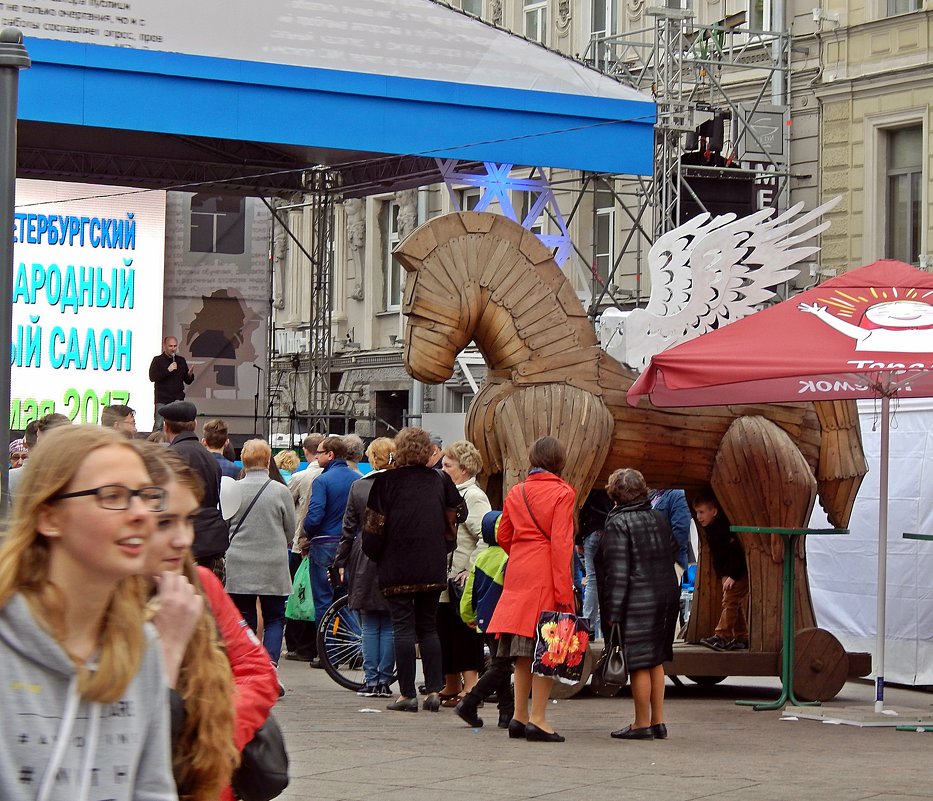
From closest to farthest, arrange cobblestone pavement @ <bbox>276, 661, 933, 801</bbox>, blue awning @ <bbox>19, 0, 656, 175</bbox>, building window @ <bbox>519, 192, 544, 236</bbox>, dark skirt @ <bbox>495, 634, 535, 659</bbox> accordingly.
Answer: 1. cobblestone pavement @ <bbox>276, 661, 933, 801</bbox>
2. dark skirt @ <bbox>495, 634, 535, 659</bbox>
3. blue awning @ <bbox>19, 0, 656, 175</bbox>
4. building window @ <bbox>519, 192, 544, 236</bbox>

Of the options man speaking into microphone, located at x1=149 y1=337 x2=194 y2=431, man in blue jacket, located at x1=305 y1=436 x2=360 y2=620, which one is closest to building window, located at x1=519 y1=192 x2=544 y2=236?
man speaking into microphone, located at x1=149 y1=337 x2=194 y2=431

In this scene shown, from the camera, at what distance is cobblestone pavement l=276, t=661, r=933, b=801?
7852mm

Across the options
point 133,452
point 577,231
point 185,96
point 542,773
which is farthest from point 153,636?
point 577,231

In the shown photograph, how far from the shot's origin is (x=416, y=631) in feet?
34.6

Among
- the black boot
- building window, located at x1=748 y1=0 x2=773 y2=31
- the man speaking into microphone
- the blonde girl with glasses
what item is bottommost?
the black boot

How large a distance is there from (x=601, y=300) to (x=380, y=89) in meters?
7.45

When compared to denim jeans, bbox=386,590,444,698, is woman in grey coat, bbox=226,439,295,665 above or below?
above

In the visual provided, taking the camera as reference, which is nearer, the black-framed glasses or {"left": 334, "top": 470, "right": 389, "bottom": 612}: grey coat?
the black-framed glasses

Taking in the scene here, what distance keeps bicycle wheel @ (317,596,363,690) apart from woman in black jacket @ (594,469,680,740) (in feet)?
9.61

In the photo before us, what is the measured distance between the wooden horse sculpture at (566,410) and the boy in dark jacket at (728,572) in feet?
1.79

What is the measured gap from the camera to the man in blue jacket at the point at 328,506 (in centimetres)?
1310

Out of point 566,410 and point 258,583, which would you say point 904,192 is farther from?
point 258,583

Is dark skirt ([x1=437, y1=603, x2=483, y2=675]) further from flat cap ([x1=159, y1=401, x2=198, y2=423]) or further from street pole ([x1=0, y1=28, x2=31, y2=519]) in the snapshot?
street pole ([x1=0, y1=28, x2=31, y2=519])

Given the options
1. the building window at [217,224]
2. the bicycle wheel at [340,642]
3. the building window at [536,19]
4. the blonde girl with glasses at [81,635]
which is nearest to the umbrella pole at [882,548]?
the bicycle wheel at [340,642]
